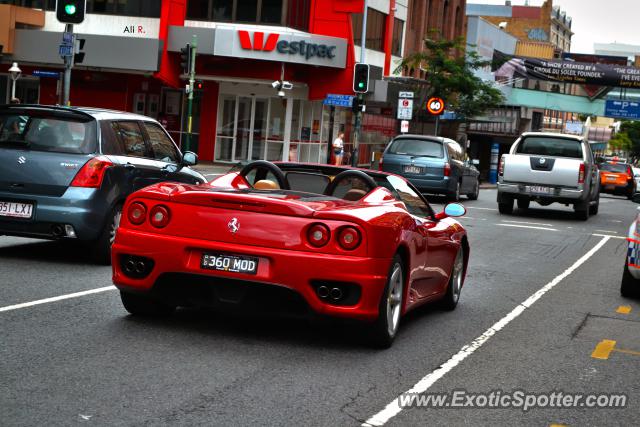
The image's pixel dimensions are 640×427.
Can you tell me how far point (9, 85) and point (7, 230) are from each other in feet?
126

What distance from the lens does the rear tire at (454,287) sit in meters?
9.52

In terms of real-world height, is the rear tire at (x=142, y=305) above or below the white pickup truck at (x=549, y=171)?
below

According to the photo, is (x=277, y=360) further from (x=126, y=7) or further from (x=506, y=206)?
(x=126, y=7)

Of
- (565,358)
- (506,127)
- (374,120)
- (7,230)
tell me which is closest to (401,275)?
(565,358)

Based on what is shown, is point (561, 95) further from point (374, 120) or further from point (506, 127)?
point (374, 120)

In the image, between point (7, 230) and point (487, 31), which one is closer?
point (7, 230)

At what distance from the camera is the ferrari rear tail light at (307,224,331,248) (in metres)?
6.91

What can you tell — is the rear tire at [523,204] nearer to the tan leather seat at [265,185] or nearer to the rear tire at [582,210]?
the rear tire at [582,210]

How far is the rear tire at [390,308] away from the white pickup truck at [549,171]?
16850mm

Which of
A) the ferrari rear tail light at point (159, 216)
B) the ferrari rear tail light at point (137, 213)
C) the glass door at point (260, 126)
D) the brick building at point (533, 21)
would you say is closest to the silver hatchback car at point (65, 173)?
the ferrari rear tail light at point (137, 213)

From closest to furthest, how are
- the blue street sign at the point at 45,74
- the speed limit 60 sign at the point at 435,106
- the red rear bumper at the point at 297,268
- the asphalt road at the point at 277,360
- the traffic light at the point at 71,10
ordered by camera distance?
1. the asphalt road at the point at 277,360
2. the red rear bumper at the point at 297,268
3. the traffic light at the point at 71,10
4. the speed limit 60 sign at the point at 435,106
5. the blue street sign at the point at 45,74

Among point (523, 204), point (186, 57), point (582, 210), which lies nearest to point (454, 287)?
point (582, 210)

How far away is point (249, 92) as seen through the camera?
46312mm

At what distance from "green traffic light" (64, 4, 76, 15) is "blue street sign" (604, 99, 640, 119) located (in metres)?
68.3
